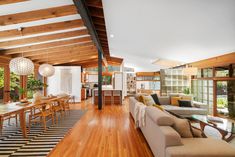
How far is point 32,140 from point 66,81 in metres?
5.88

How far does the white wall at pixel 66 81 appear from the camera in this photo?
8773mm

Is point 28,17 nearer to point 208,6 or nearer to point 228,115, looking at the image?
point 208,6

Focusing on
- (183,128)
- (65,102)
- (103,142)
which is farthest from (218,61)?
(65,102)

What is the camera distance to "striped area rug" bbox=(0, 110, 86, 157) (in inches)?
107

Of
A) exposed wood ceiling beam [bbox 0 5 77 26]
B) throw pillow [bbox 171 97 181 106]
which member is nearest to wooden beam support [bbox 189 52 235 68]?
throw pillow [bbox 171 97 181 106]

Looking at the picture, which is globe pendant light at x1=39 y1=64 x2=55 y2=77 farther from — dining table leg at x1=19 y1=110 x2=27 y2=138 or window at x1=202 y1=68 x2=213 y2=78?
window at x1=202 y1=68 x2=213 y2=78

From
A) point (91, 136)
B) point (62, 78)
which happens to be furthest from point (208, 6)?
point (62, 78)

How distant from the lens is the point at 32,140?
3.25 metres

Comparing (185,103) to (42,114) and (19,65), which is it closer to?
(42,114)

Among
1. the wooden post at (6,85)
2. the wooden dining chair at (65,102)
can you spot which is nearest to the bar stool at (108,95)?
the wooden dining chair at (65,102)

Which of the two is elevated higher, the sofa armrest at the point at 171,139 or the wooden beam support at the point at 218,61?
the wooden beam support at the point at 218,61

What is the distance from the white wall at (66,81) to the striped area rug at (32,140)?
4.72m

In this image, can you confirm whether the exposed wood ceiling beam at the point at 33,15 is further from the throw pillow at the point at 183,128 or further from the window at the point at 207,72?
the window at the point at 207,72

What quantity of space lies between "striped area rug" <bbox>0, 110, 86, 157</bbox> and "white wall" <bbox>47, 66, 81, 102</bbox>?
15.5ft
